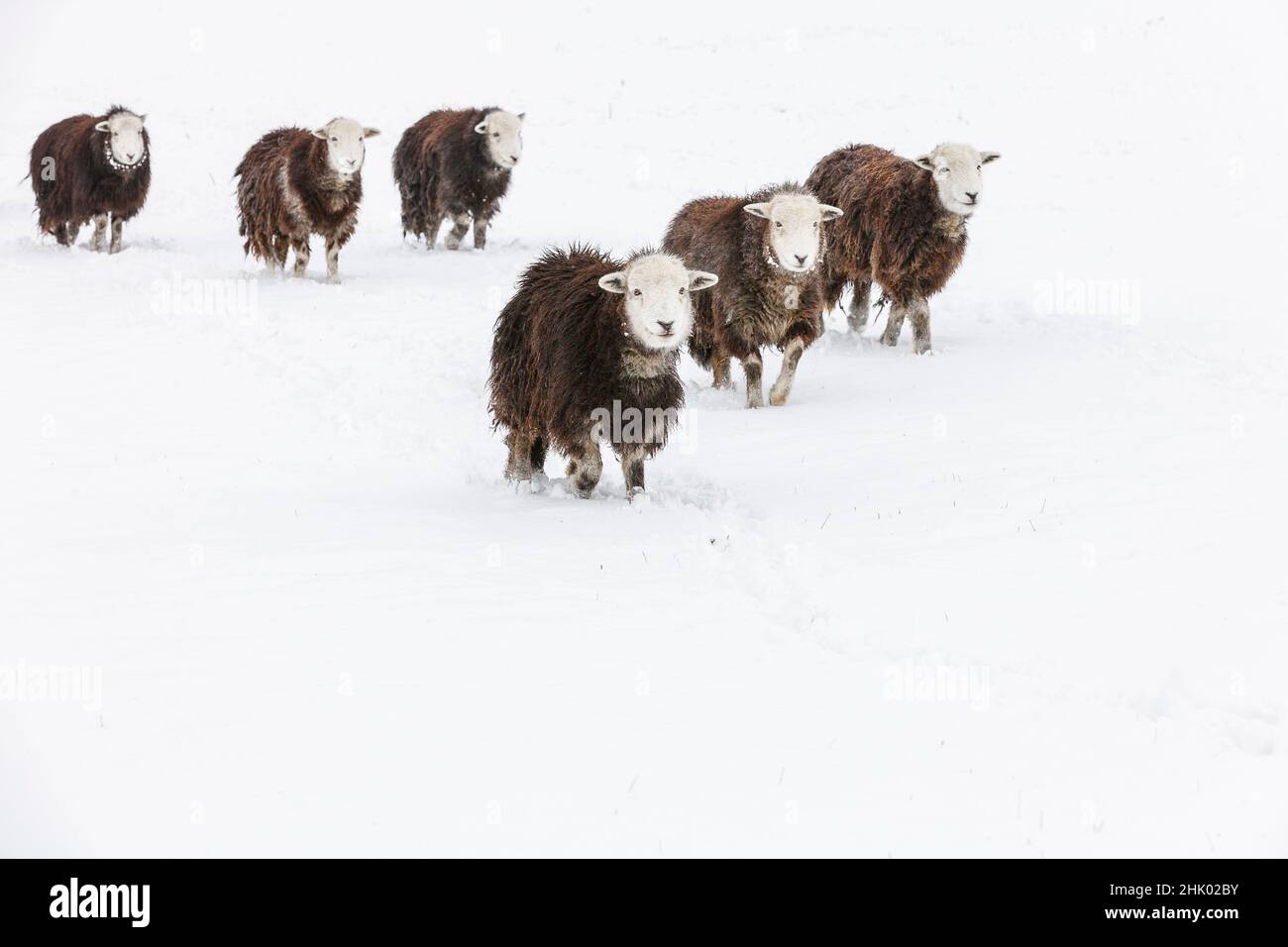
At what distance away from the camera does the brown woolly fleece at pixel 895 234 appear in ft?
41.9

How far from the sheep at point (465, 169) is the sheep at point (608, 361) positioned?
28.8 feet

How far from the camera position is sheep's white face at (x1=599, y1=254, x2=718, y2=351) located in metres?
8.27

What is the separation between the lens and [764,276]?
37.1 feet

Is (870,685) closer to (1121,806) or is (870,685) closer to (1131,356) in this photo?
(1121,806)

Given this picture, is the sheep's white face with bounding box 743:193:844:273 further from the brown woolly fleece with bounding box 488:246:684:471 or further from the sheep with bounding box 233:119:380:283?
the sheep with bounding box 233:119:380:283

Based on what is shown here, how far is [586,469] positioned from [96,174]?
10.2 metres

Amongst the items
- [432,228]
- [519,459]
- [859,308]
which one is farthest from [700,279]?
[432,228]

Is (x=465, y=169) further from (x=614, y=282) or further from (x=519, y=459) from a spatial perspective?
(x=614, y=282)

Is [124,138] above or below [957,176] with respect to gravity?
above

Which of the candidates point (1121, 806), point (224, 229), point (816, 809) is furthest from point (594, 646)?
point (224, 229)

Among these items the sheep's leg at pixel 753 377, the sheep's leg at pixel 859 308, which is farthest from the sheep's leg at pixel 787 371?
the sheep's leg at pixel 859 308

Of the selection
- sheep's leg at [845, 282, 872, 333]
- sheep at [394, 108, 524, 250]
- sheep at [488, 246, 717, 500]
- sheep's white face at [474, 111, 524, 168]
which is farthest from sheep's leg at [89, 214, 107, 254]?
sheep at [488, 246, 717, 500]

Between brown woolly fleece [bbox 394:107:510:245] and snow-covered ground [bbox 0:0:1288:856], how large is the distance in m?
0.58

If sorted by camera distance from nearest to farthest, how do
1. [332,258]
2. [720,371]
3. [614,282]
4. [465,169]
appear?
[614,282]
[720,371]
[332,258]
[465,169]
